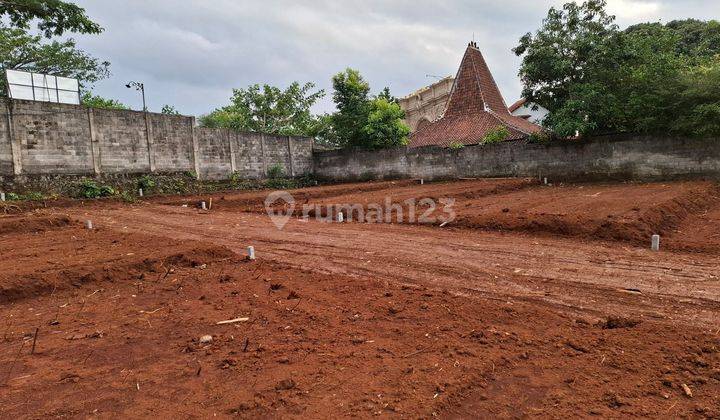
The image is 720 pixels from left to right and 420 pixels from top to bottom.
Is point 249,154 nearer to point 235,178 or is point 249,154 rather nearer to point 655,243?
point 235,178

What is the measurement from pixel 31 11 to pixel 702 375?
1606 cm

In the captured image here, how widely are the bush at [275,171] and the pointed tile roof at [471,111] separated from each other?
7.98 m

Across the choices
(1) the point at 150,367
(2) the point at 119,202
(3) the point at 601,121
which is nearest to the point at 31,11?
(2) the point at 119,202

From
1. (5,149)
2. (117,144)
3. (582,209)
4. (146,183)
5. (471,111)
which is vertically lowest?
(582,209)

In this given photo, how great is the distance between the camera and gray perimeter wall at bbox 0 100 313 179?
39.9ft

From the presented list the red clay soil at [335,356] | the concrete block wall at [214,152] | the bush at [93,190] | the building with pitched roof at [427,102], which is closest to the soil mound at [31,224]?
the red clay soil at [335,356]

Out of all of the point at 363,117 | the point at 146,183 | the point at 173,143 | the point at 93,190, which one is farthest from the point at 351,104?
the point at 93,190

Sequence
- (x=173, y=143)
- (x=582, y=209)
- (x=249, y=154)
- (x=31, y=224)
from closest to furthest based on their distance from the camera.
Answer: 1. (x=31, y=224)
2. (x=582, y=209)
3. (x=173, y=143)
4. (x=249, y=154)

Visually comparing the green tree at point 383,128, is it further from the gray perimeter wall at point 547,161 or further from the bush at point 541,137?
the bush at point 541,137

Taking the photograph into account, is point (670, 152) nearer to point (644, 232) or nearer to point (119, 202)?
point (644, 232)

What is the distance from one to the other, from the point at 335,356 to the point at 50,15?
569 inches

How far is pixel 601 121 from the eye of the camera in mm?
13859

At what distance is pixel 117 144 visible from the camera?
14227mm

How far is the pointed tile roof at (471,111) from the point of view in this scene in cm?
2144
